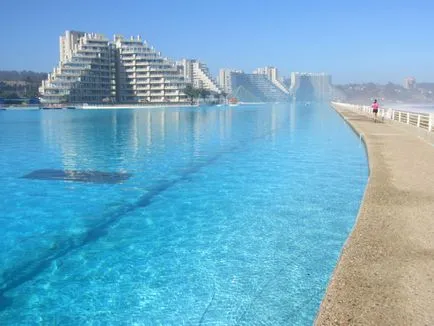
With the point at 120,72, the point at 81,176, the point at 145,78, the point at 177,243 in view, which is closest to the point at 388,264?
the point at 177,243

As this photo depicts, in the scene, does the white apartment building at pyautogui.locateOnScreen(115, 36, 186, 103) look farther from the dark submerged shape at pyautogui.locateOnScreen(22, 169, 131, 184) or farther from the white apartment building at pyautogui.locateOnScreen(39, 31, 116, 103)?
the dark submerged shape at pyautogui.locateOnScreen(22, 169, 131, 184)

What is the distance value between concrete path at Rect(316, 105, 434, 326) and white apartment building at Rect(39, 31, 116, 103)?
113414 mm

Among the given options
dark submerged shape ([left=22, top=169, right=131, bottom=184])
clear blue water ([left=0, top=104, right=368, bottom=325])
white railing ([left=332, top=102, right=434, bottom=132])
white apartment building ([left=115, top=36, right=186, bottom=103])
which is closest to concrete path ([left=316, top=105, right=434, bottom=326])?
clear blue water ([left=0, top=104, right=368, bottom=325])

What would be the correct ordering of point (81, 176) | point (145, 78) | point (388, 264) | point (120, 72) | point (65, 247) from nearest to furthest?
1. point (388, 264)
2. point (65, 247)
3. point (81, 176)
4. point (145, 78)
5. point (120, 72)

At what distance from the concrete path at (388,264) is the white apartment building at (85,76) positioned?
11341cm

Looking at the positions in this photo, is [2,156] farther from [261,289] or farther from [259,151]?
[261,289]

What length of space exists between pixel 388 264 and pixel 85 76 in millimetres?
121249

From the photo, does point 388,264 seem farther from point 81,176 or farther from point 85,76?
point 85,76

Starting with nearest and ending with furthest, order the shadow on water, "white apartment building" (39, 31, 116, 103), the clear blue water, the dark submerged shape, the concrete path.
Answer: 1. the concrete path
2. the clear blue water
3. the shadow on water
4. the dark submerged shape
5. "white apartment building" (39, 31, 116, 103)

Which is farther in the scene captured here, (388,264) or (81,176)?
(81,176)

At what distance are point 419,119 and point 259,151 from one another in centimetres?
1149

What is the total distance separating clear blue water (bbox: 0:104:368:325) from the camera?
517cm

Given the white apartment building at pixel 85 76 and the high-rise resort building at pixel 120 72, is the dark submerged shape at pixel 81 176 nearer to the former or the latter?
the white apartment building at pixel 85 76

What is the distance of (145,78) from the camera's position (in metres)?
127
